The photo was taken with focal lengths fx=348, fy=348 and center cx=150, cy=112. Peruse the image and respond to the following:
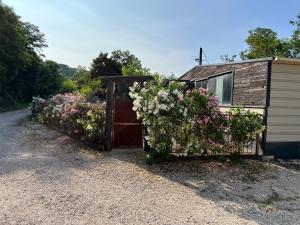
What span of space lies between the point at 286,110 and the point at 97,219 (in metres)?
6.40

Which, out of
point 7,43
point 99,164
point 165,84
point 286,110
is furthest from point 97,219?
point 7,43

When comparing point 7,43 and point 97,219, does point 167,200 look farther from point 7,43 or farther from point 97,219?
point 7,43

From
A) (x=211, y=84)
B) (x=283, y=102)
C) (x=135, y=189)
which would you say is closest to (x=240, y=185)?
(x=135, y=189)

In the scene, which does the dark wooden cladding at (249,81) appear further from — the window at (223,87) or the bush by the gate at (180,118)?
the bush by the gate at (180,118)

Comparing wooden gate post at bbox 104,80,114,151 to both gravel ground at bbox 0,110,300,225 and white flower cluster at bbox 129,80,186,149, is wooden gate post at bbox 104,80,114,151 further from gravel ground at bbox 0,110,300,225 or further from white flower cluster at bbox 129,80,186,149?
white flower cluster at bbox 129,80,186,149

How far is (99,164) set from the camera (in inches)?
293

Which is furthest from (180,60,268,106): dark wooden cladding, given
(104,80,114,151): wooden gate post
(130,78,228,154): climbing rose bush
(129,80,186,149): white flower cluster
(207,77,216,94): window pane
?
(104,80,114,151): wooden gate post

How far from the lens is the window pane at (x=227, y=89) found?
1148 centimetres

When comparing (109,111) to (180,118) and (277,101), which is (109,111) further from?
(277,101)

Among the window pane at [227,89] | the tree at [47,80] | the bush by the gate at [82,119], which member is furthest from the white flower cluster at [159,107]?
the tree at [47,80]

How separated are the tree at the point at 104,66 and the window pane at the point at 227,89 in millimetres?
25181

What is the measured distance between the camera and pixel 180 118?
289 inches

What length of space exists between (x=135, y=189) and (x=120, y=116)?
2.86 meters

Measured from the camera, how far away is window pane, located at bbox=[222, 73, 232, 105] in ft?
37.7
